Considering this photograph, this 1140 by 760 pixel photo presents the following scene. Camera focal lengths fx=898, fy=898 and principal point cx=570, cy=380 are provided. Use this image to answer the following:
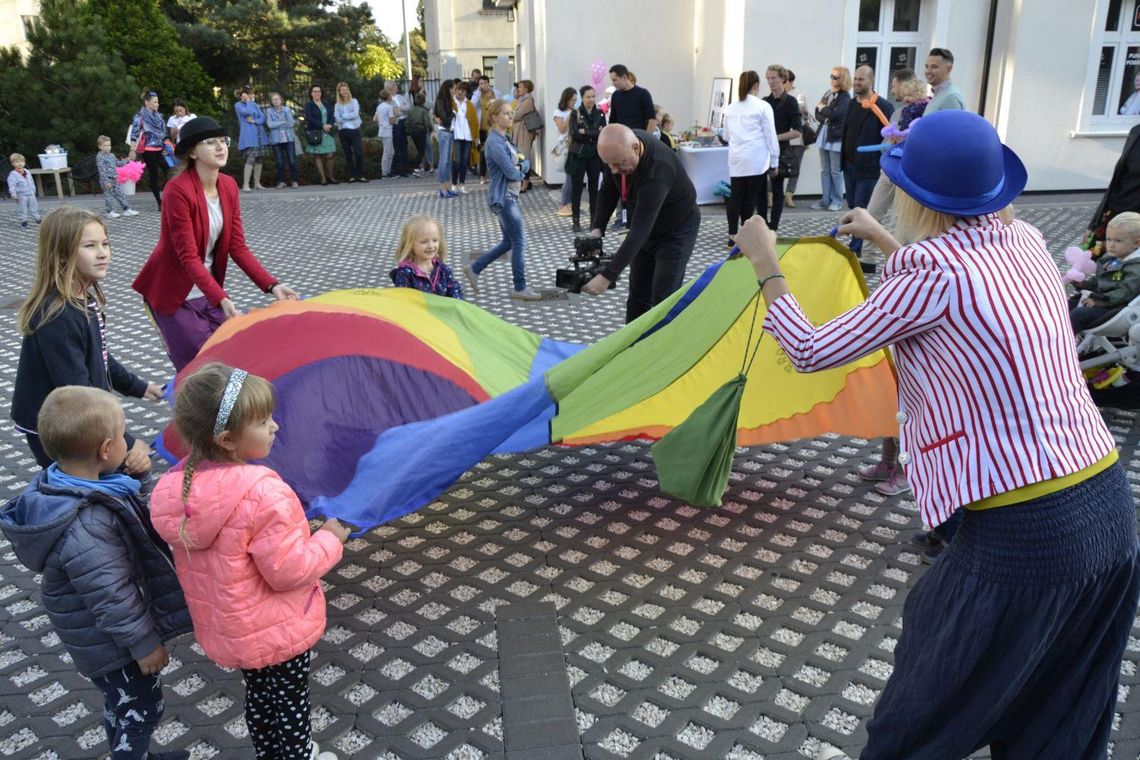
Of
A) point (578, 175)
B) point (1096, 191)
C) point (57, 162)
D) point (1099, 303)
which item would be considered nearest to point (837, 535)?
point (1099, 303)

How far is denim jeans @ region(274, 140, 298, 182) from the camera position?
1819 centimetres

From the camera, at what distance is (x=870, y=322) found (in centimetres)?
201

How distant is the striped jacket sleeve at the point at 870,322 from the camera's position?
194 centimetres

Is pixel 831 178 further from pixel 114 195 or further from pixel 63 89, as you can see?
pixel 63 89

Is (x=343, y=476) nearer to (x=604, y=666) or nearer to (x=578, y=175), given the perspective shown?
(x=604, y=666)

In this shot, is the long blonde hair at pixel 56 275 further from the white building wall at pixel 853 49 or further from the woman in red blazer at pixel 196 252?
the white building wall at pixel 853 49

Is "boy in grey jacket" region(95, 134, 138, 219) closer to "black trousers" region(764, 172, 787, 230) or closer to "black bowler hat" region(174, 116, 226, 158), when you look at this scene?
"black trousers" region(764, 172, 787, 230)

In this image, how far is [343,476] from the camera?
3.61 m

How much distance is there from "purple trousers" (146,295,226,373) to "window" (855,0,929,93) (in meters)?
12.0

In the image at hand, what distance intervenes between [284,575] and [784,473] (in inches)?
120

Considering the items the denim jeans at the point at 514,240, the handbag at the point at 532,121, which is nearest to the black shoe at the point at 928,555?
the denim jeans at the point at 514,240

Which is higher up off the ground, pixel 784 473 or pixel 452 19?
pixel 452 19

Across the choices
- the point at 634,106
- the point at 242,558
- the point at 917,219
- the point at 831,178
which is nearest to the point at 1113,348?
the point at 917,219

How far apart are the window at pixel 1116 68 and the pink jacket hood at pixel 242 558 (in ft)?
48.6
